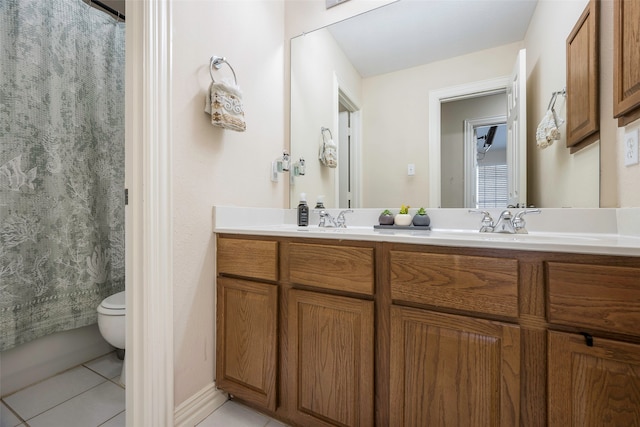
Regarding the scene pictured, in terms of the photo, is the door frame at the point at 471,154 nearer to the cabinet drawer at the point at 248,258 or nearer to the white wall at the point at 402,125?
the white wall at the point at 402,125

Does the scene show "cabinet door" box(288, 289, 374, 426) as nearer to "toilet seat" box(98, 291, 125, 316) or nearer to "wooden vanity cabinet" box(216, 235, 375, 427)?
"wooden vanity cabinet" box(216, 235, 375, 427)

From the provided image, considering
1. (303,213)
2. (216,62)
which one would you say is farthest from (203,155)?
(303,213)

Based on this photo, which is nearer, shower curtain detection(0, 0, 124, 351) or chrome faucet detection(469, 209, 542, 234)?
chrome faucet detection(469, 209, 542, 234)

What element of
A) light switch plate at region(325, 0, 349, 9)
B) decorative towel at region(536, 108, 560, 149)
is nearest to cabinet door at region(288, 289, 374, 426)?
decorative towel at region(536, 108, 560, 149)

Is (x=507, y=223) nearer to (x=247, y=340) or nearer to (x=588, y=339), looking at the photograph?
(x=588, y=339)

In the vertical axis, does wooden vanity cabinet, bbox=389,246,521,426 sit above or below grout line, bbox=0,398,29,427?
above

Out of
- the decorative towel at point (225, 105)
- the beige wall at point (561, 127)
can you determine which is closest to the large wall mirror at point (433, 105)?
the beige wall at point (561, 127)

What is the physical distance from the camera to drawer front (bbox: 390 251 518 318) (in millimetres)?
748

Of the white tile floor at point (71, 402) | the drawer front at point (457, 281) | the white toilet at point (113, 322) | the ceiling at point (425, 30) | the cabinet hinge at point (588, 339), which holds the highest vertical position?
the ceiling at point (425, 30)

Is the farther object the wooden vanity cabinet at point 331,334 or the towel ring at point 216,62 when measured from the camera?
the towel ring at point 216,62

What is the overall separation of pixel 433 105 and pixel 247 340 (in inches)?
55.7

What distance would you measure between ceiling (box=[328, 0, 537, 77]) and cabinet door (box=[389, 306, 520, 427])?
1.25m

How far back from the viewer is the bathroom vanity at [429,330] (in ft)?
2.18

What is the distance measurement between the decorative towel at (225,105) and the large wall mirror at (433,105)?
1.77ft
